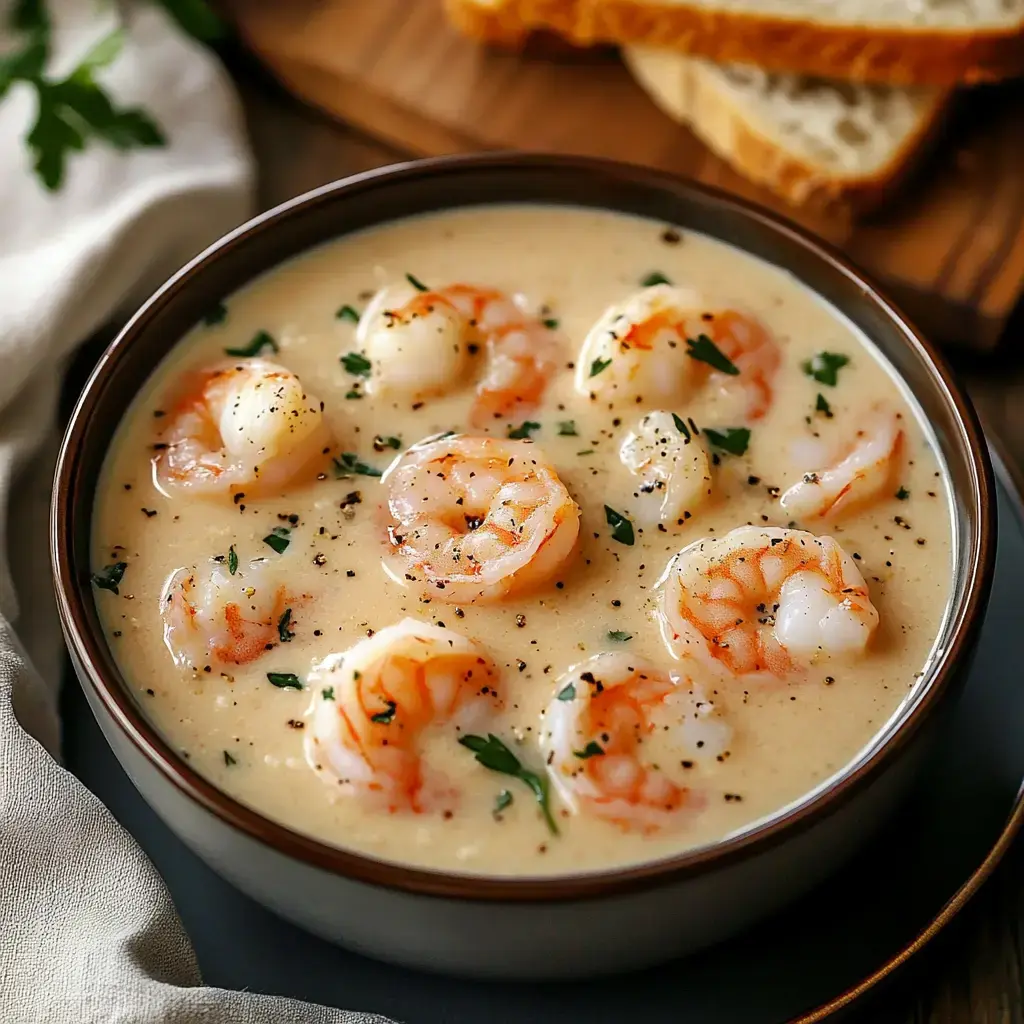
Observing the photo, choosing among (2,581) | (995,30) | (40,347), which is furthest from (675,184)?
(2,581)

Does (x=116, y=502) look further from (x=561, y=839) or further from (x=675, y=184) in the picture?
(x=675, y=184)

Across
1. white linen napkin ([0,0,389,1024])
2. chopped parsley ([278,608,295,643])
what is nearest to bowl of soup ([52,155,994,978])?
chopped parsley ([278,608,295,643])

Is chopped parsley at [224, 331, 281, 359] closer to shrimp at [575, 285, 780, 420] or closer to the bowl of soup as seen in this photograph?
the bowl of soup

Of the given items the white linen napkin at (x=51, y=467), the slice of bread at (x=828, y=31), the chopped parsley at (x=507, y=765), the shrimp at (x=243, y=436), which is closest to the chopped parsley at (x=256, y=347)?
the shrimp at (x=243, y=436)

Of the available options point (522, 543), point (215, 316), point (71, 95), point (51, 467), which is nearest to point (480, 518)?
point (522, 543)

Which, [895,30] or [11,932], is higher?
[895,30]
